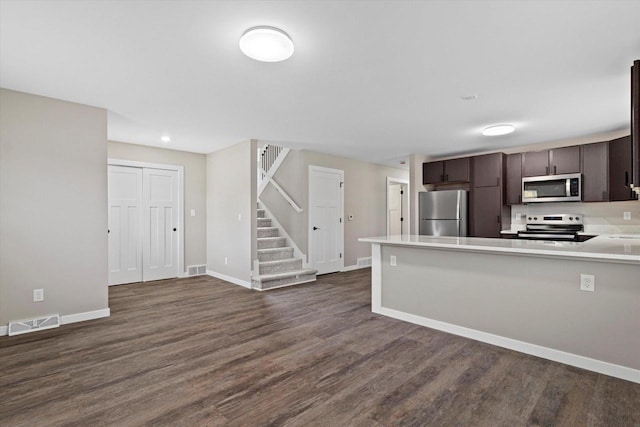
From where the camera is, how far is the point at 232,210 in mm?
5461

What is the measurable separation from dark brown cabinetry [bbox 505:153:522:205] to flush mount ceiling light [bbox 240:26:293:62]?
15.1 feet

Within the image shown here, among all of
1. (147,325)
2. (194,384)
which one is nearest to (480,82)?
(194,384)

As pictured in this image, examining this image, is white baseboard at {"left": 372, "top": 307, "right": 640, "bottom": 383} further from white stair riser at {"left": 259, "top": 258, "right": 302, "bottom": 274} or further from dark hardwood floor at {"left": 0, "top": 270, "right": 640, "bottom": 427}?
white stair riser at {"left": 259, "top": 258, "right": 302, "bottom": 274}

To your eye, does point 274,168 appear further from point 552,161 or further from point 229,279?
point 552,161

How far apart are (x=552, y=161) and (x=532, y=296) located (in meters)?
3.21

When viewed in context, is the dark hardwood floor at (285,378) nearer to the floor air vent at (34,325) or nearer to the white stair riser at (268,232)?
the floor air vent at (34,325)

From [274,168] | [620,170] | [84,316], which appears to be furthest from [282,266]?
[620,170]

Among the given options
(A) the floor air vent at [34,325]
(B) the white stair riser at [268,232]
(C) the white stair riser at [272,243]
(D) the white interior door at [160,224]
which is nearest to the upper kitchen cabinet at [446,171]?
(C) the white stair riser at [272,243]

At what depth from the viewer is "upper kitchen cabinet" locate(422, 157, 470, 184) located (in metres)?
5.73

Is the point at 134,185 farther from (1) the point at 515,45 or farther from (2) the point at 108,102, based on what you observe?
(1) the point at 515,45

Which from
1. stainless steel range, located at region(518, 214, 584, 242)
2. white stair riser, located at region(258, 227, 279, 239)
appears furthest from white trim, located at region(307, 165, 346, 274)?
stainless steel range, located at region(518, 214, 584, 242)

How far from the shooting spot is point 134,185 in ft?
17.8

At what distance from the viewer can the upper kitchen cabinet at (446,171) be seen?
5734mm

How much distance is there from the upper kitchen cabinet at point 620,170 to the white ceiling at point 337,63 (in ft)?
1.05
